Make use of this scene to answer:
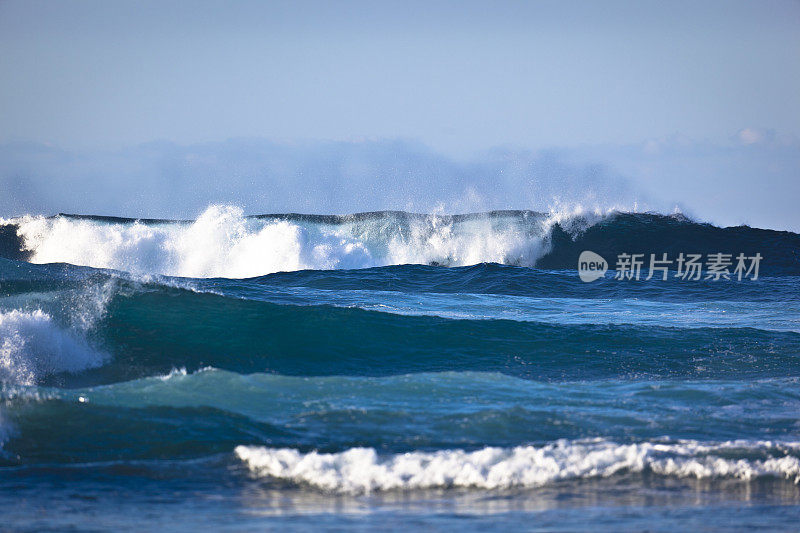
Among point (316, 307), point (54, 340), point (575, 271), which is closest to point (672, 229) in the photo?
point (575, 271)

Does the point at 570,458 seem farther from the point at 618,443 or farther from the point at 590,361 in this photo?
the point at 590,361

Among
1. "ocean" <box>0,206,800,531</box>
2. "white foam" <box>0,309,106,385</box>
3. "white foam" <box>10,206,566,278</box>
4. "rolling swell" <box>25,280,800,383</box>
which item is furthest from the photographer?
"white foam" <box>10,206,566,278</box>

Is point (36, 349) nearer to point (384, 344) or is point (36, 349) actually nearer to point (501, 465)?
point (384, 344)

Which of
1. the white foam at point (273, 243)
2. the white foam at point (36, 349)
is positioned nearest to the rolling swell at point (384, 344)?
the white foam at point (36, 349)

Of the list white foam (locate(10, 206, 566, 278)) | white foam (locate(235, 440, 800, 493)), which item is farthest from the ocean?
white foam (locate(10, 206, 566, 278))

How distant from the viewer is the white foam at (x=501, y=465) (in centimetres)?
471

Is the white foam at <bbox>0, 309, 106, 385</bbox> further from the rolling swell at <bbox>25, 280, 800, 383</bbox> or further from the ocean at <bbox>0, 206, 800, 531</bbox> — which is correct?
the rolling swell at <bbox>25, 280, 800, 383</bbox>

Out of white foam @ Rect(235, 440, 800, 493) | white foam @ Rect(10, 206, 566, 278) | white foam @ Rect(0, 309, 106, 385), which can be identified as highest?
white foam @ Rect(10, 206, 566, 278)

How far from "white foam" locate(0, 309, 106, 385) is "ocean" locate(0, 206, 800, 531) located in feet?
0.07

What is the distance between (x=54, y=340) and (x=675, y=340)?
23.9ft

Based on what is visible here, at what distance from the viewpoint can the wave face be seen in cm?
2153

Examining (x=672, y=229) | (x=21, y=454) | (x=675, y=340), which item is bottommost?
(x=21, y=454)

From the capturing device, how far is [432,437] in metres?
5.49

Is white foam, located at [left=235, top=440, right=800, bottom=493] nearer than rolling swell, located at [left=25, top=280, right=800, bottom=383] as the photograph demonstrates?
Yes
